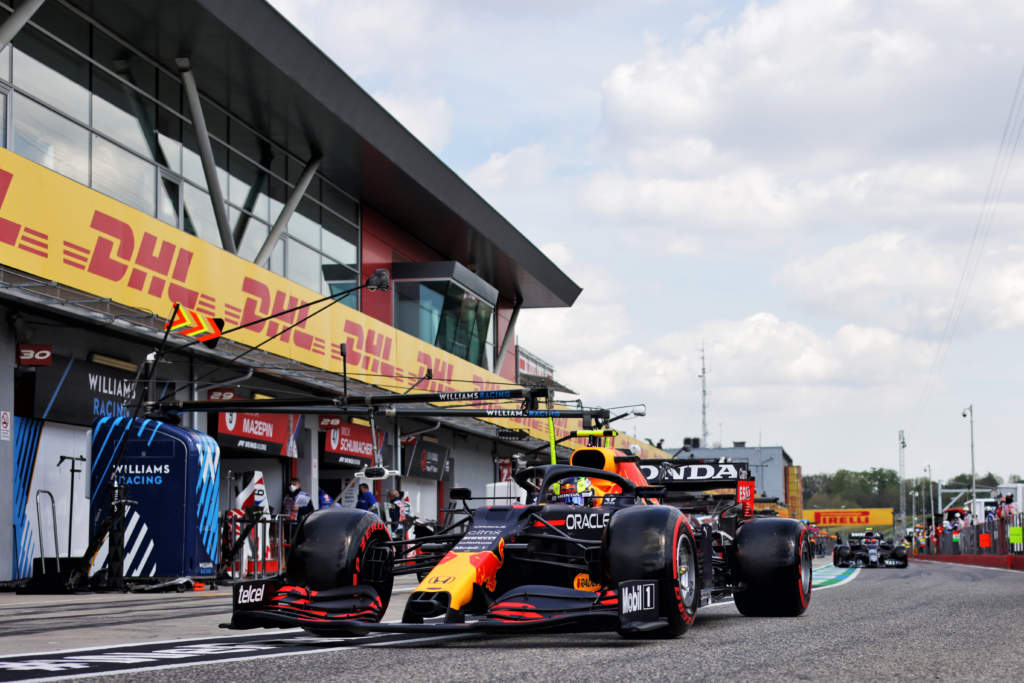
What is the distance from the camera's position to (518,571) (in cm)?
791

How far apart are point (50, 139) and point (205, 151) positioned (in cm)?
388

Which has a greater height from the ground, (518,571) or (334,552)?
(334,552)

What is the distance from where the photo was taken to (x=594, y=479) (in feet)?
31.8

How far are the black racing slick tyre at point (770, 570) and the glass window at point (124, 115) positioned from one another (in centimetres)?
1427

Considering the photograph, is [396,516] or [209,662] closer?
[209,662]

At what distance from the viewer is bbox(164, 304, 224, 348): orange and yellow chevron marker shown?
1825 cm

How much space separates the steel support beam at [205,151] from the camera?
862 inches

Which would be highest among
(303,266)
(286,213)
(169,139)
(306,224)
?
(169,139)

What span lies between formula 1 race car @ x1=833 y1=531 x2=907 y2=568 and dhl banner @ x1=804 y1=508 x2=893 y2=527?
256 ft

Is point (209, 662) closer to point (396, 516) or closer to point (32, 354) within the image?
point (32, 354)

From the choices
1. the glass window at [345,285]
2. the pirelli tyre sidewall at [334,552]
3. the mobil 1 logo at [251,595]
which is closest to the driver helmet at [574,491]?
the pirelli tyre sidewall at [334,552]

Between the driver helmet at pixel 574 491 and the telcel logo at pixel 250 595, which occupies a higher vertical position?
the driver helmet at pixel 574 491

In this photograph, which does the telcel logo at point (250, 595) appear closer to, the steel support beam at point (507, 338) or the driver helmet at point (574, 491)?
the driver helmet at point (574, 491)

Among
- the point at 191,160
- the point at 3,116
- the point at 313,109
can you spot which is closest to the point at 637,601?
the point at 3,116
